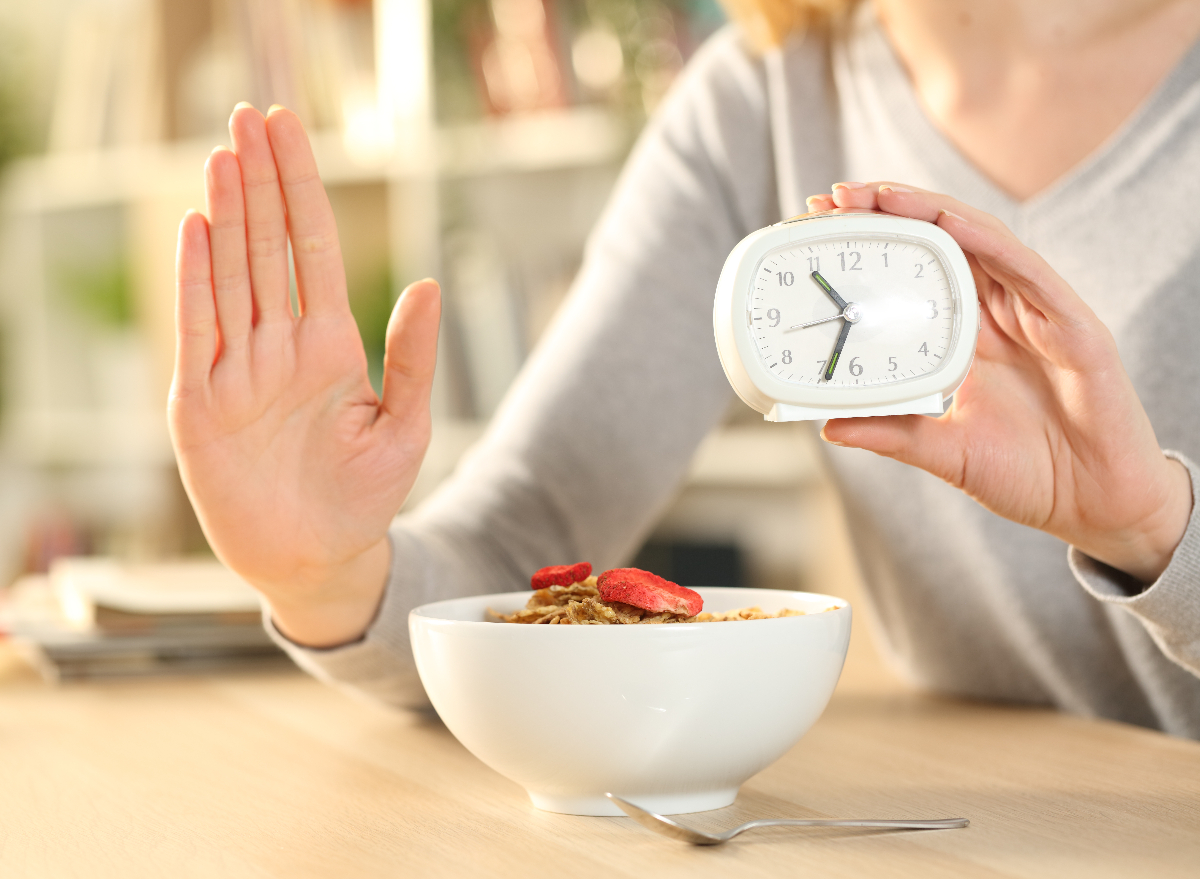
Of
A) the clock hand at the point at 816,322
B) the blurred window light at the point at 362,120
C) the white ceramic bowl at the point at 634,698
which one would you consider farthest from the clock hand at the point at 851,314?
the blurred window light at the point at 362,120

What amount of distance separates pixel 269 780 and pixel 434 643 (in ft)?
0.60

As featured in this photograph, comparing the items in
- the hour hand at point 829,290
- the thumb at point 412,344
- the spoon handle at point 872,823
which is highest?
the hour hand at point 829,290

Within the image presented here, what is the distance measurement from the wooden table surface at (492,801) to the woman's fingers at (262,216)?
0.97ft

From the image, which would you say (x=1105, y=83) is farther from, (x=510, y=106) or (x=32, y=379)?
(x=32, y=379)

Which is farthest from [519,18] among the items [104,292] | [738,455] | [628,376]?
[104,292]

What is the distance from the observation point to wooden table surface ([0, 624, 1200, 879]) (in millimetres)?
A: 532

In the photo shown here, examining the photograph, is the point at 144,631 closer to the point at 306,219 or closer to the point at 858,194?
the point at 306,219

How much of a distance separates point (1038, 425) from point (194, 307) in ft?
1.67

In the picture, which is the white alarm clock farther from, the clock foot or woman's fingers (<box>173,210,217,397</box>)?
woman's fingers (<box>173,210,217,397</box>)

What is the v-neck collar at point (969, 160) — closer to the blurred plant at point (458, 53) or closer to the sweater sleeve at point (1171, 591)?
the sweater sleeve at point (1171, 591)

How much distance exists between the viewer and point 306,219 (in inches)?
29.0

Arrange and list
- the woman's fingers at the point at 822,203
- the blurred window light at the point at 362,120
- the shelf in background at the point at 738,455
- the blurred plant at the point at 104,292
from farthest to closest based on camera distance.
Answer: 1. the blurred plant at the point at 104,292
2. the blurred window light at the point at 362,120
3. the shelf in background at the point at 738,455
4. the woman's fingers at the point at 822,203

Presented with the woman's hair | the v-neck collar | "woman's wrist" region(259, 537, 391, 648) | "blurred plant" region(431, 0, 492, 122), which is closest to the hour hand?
"woman's wrist" region(259, 537, 391, 648)

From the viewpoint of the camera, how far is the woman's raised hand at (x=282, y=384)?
0.71m
